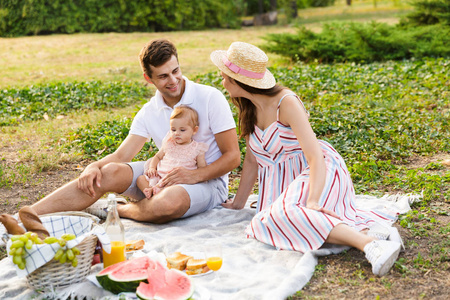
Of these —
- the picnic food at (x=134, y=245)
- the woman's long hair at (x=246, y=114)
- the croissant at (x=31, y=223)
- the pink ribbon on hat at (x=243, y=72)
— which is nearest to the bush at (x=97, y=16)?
the woman's long hair at (x=246, y=114)

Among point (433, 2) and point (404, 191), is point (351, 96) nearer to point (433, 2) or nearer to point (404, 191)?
point (404, 191)

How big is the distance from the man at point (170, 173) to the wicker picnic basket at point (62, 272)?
43.1 inches

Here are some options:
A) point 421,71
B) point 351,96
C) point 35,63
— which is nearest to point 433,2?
point 421,71

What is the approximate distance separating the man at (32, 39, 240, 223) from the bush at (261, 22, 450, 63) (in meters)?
7.82

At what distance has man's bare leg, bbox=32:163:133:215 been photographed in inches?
164

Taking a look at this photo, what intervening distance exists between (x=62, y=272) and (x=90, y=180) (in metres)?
1.22

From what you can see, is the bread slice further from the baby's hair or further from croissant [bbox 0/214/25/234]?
the baby's hair

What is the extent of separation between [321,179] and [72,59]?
13181mm

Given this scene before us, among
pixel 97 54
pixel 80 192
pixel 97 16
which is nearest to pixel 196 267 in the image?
pixel 80 192

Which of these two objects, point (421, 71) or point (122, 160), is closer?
point (122, 160)

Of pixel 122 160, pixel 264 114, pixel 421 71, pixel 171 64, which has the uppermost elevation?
pixel 171 64

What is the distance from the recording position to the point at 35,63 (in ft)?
48.7

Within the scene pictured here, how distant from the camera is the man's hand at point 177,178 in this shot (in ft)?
14.2

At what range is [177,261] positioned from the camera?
3.42 m
